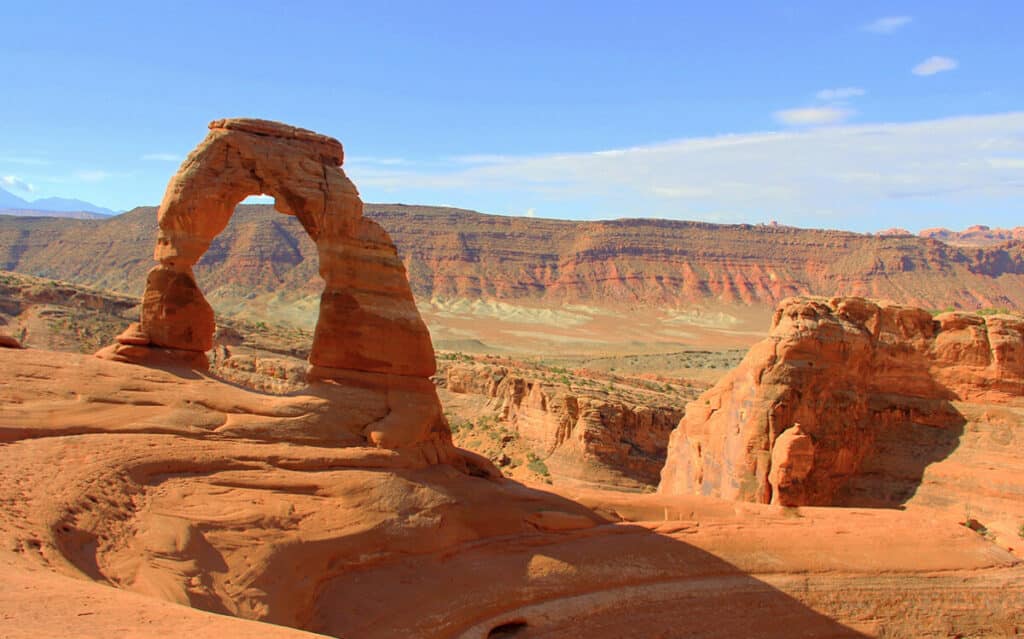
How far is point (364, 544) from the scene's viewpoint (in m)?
12.9

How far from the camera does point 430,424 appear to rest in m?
15.5

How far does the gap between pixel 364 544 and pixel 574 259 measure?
132 meters

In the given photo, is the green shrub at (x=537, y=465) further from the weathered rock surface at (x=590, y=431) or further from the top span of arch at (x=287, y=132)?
the top span of arch at (x=287, y=132)

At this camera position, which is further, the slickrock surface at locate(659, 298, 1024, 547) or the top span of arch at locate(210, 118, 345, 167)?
the slickrock surface at locate(659, 298, 1024, 547)

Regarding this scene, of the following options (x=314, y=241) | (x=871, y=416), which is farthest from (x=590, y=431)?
(x=314, y=241)

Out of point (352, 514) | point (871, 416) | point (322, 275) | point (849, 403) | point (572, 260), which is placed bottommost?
point (352, 514)

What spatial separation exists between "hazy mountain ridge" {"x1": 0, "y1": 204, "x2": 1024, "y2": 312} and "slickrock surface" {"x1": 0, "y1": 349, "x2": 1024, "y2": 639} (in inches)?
4140

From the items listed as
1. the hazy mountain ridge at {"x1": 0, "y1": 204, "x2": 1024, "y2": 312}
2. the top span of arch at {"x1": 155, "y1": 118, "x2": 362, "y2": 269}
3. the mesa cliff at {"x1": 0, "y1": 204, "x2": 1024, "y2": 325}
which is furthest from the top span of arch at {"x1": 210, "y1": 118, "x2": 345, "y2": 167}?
the hazy mountain ridge at {"x1": 0, "y1": 204, "x2": 1024, "y2": 312}

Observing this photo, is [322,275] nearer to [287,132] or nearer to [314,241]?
[314,241]

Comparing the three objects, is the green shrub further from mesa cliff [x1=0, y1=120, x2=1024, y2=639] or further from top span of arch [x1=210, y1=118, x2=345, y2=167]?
top span of arch [x1=210, y1=118, x2=345, y2=167]

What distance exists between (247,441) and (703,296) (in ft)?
432

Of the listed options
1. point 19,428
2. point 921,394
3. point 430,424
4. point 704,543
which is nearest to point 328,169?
point 430,424

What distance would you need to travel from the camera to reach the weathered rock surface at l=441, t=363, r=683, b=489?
33.2 metres

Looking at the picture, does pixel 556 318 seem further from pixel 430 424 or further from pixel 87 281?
pixel 430 424
